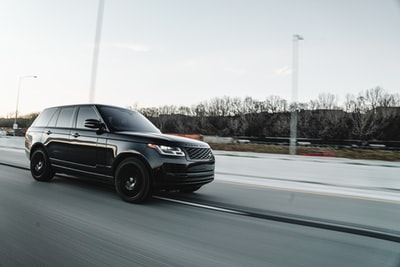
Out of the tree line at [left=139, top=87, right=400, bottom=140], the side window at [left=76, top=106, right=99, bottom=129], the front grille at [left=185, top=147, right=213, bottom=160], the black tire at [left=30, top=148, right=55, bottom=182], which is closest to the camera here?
the front grille at [left=185, top=147, right=213, bottom=160]

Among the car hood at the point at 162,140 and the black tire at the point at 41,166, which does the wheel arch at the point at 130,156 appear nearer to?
the car hood at the point at 162,140

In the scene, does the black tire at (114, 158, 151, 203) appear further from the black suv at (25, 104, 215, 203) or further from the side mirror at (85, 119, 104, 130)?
the side mirror at (85, 119, 104, 130)

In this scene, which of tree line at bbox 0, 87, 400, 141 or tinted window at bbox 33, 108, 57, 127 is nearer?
tinted window at bbox 33, 108, 57, 127

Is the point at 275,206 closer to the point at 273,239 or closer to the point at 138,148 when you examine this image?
the point at 273,239

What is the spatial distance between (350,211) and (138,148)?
12.5ft

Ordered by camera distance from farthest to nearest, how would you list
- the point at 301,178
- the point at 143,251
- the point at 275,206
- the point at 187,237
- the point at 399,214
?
the point at 301,178 → the point at 275,206 → the point at 399,214 → the point at 187,237 → the point at 143,251

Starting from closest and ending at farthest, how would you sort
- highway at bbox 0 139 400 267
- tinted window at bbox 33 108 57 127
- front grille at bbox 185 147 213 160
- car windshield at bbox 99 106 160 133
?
highway at bbox 0 139 400 267
front grille at bbox 185 147 213 160
car windshield at bbox 99 106 160 133
tinted window at bbox 33 108 57 127

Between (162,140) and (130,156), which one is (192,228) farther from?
(130,156)

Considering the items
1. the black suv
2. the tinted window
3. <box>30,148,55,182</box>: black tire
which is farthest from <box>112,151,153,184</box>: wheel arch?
the tinted window

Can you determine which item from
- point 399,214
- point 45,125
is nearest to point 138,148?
point 45,125

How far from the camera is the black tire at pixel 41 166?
6.79 meters

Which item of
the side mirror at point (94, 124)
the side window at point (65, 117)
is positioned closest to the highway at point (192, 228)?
the side mirror at point (94, 124)

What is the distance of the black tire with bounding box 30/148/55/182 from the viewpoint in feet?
22.3

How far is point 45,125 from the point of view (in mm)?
7168
